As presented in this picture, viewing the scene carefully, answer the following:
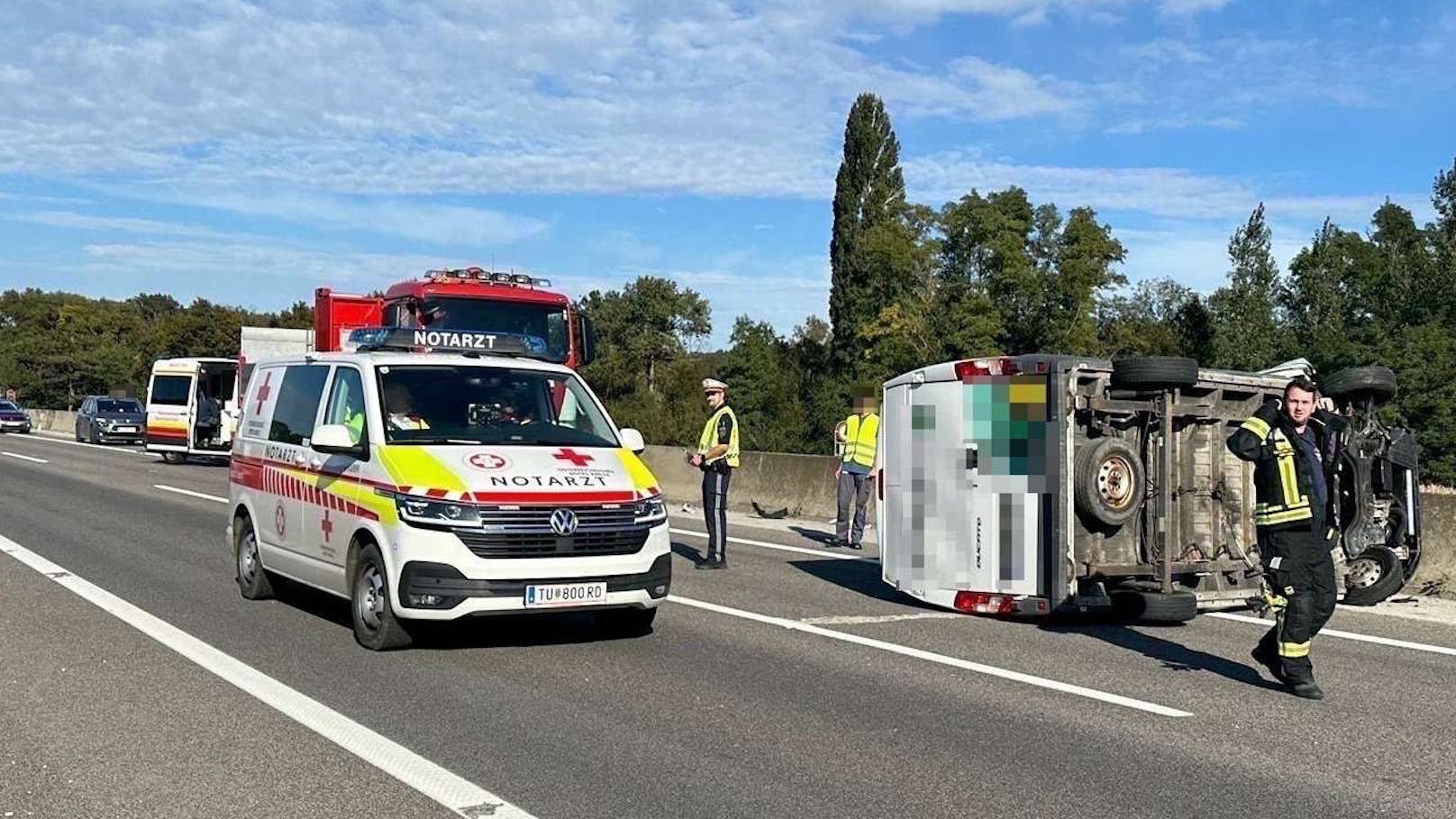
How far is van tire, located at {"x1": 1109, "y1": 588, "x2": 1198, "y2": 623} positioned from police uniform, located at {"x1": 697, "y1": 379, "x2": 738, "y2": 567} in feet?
14.0

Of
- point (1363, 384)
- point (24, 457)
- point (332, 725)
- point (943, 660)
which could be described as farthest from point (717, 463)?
point (24, 457)

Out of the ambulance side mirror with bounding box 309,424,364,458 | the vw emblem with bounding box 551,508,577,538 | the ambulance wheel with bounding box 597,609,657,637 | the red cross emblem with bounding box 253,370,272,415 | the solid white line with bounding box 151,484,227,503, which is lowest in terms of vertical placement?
the ambulance wheel with bounding box 597,609,657,637

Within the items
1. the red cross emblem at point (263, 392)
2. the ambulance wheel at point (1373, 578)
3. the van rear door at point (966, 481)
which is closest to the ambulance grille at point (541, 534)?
the van rear door at point (966, 481)

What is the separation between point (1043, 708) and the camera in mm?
7102

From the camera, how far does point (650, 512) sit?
852cm

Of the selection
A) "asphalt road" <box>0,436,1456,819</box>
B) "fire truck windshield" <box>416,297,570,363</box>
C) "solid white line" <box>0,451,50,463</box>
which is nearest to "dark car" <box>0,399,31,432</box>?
"solid white line" <box>0,451,50,463</box>

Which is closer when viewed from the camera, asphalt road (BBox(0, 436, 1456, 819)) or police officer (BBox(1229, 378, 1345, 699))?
asphalt road (BBox(0, 436, 1456, 819))

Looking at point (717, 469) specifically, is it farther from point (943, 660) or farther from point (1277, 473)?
point (1277, 473)

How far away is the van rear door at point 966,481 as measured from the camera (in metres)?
9.65

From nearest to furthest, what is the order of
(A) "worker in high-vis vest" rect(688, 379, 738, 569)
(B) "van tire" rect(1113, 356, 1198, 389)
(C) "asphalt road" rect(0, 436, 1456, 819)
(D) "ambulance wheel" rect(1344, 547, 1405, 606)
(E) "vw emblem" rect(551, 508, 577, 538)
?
1. (C) "asphalt road" rect(0, 436, 1456, 819)
2. (E) "vw emblem" rect(551, 508, 577, 538)
3. (B) "van tire" rect(1113, 356, 1198, 389)
4. (D) "ambulance wheel" rect(1344, 547, 1405, 606)
5. (A) "worker in high-vis vest" rect(688, 379, 738, 569)

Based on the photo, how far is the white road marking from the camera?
9898mm

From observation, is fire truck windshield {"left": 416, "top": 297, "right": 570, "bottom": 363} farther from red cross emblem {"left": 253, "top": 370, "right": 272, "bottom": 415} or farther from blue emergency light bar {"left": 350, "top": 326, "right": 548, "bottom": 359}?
red cross emblem {"left": 253, "top": 370, "right": 272, "bottom": 415}

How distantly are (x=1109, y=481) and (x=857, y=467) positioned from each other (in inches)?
226

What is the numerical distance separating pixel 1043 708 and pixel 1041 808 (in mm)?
1782
